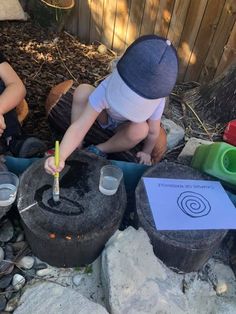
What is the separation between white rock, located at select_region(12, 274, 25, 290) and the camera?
168cm

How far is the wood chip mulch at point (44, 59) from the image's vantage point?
278cm

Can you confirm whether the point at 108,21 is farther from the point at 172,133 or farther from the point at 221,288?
the point at 221,288

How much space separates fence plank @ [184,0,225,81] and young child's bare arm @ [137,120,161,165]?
108 cm

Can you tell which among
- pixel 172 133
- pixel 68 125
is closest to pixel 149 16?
pixel 172 133

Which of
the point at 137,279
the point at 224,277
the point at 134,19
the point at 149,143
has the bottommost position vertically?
the point at 224,277

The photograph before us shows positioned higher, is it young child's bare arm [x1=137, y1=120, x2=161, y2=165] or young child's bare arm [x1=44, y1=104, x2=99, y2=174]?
young child's bare arm [x1=44, y1=104, x2=99, y2=174]

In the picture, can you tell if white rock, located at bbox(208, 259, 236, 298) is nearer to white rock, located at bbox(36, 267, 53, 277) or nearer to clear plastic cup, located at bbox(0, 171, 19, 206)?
white rock, located at bbox(36, 267, 53, 277)

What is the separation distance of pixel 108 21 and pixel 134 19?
0.81ft

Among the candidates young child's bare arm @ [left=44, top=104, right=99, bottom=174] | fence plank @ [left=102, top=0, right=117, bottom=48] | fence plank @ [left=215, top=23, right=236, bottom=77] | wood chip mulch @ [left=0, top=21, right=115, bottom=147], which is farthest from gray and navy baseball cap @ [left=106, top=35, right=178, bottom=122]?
fence plank @ [left=102, top=0, right=117, bottom=48]

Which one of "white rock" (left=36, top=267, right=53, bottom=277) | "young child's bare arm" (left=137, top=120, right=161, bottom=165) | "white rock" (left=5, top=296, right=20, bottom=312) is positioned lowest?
"white rock" (left=5, top=296, right=20, bottom=312)

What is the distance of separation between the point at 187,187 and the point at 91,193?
1.60 ft

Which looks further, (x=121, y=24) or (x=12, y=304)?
(x=121, y=24)

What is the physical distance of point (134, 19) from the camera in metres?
3.04

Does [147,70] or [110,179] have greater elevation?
[147,70]
